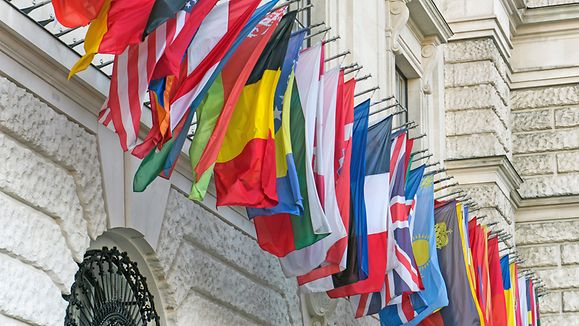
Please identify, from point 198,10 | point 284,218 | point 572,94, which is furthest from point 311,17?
point 572,94

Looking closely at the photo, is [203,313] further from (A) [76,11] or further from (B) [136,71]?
(A) [76,11]

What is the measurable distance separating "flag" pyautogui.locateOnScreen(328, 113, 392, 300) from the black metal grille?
288 centimetres

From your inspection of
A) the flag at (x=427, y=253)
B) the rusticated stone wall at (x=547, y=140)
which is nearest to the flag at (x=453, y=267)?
the flag at (x=427, y=253)

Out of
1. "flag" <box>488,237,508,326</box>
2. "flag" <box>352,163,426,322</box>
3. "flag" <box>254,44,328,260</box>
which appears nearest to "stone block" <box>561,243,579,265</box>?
"flag" <box>488,237,508,326</box>

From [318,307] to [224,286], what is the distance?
3.35m

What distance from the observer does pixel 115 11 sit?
12.3m

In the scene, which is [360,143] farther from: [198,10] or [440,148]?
[440,148]

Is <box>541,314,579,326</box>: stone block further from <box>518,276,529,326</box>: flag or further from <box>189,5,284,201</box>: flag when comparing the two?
<box>189,5,284,201</box>: flag

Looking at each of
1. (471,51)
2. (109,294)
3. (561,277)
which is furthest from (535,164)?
(109,294)

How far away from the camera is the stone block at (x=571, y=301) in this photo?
31.3 m

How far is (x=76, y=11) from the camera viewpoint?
12289 millimetres

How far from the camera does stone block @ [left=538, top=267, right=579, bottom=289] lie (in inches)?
1236

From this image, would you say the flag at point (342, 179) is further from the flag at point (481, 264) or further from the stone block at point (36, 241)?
the flag at point (481, 264)

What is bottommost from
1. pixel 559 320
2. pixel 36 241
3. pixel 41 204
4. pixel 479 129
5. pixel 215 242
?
pixel 36 241
